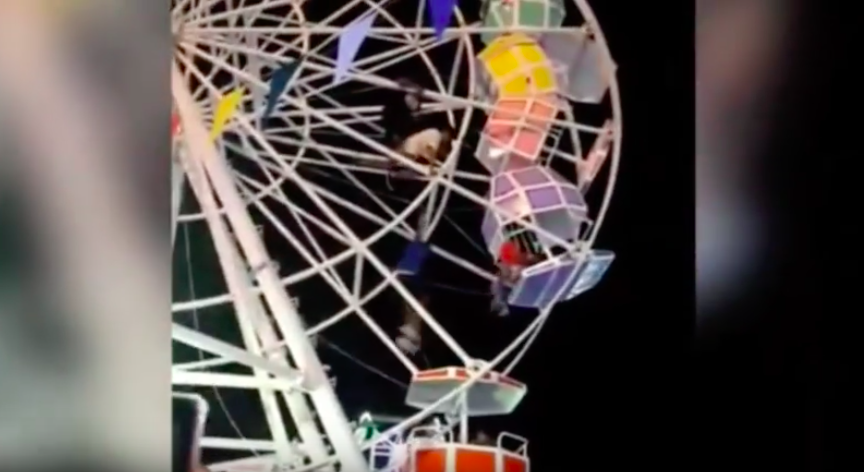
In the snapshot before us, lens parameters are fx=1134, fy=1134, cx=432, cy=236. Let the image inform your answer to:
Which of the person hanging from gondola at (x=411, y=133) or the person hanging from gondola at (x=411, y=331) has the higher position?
the person hanging from gondola at (x=411, y=133)

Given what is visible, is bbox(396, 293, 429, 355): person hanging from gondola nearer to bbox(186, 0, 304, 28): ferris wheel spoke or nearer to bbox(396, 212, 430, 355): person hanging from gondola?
bbox(396, 212, 430, 355): person hanging from gondola

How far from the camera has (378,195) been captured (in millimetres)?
1117

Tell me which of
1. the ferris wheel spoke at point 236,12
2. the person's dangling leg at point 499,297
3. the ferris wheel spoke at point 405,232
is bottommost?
the person's dangling leg at point 499,297

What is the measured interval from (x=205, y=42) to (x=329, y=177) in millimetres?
175

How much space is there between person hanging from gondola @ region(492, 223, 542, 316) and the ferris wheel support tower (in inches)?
7.5

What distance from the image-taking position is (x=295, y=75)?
110cm

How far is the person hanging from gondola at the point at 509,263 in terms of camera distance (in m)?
1.14
